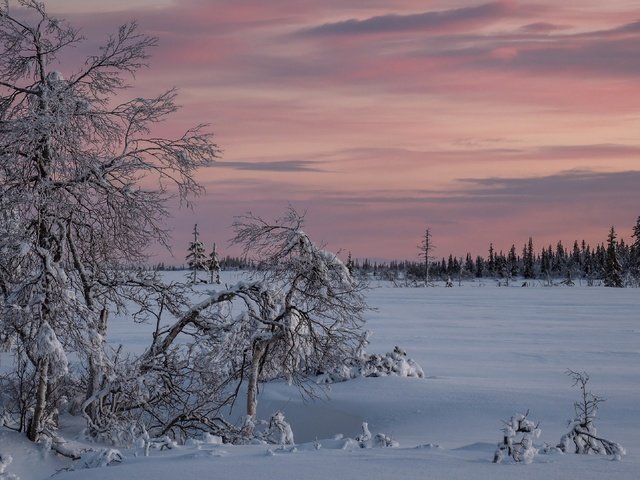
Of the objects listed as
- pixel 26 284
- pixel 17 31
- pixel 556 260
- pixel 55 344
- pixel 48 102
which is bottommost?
pixel 556 260

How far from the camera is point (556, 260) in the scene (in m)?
151

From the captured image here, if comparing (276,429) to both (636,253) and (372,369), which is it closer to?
(372,369)

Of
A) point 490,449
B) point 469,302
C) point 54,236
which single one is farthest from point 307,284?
point 469,302

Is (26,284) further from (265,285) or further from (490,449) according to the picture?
(490,449)

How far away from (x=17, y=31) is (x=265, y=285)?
223 inches

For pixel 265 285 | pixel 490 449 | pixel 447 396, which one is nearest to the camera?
pixel 490 449

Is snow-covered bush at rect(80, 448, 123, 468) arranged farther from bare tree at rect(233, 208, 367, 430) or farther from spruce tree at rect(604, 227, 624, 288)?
spruce tree at rect(604, 227, 624, 288)

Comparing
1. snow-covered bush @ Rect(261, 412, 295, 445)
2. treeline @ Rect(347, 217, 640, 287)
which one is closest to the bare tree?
snow-covered bush @ Rect(261, 412, 295, 445)

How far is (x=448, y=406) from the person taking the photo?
16031mm

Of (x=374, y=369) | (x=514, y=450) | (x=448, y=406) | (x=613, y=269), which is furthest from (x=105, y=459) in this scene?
(x=613, y=269)

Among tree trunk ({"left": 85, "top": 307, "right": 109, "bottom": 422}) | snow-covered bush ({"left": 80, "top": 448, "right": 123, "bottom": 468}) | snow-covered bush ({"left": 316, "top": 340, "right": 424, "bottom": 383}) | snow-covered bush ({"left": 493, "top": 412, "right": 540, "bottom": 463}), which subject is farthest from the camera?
snow-covered bush ({"left": 316, "top": 340, "right": 424, "bottom": 383})

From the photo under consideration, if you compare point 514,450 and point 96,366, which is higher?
point 514,450

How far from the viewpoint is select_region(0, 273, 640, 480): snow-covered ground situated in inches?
274

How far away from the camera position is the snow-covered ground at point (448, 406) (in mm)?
6949
